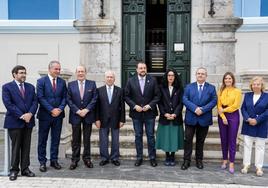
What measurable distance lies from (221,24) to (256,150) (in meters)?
3.58

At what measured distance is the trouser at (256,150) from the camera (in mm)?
6242

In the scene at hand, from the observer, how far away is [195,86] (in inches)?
256

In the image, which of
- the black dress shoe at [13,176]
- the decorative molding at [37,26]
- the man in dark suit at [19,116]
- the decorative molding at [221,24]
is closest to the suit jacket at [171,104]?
the man in dark suit at [19,116]

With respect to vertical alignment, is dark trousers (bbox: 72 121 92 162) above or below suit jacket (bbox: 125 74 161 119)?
below

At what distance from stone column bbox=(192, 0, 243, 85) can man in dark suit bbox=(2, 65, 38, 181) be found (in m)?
4.45

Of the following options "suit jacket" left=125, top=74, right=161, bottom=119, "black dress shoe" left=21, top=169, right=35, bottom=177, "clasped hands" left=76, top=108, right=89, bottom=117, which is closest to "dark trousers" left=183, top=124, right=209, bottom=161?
"suit jacket" left=125, top=74, right=161, bottom=119

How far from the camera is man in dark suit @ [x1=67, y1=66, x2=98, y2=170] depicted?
21.2ft

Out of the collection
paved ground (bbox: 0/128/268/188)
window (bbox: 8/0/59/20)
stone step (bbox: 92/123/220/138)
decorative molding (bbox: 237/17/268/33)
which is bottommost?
paved ground (bbox: 0/128/268/188)

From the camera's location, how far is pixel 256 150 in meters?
6.30

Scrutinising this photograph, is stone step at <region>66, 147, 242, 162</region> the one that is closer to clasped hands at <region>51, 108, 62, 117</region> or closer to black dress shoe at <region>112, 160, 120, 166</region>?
black dress shoe at <region>112, 160, 120, 166</region>

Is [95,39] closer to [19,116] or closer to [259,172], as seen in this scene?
[19,116]

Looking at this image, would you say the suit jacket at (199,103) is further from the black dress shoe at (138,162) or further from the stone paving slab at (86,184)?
the stone paving slab at (86,184)

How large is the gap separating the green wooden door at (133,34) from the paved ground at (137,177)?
333 cm

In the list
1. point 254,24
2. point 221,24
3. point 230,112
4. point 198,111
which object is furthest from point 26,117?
point 254,24
